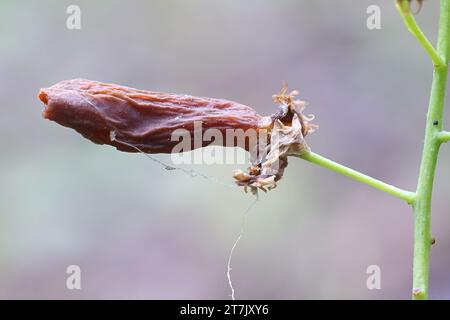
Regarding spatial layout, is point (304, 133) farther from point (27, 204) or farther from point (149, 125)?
point (27, 204)

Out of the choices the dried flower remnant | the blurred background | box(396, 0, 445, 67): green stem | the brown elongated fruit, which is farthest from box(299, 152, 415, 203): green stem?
the blurred background

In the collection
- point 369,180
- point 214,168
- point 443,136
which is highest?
point 214,168

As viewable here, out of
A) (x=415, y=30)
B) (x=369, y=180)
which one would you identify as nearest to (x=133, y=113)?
(x=369, y=180)

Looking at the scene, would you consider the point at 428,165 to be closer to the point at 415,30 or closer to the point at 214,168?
the point at 415,30

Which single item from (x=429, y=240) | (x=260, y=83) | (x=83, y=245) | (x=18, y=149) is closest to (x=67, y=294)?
(x=83, y=245)

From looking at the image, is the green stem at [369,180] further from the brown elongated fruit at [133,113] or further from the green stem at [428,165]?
the brown elongated fruit at [133,113]

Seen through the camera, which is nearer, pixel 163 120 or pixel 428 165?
pixel 428 165

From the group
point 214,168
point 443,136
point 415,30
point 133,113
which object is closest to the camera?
point 415,30
